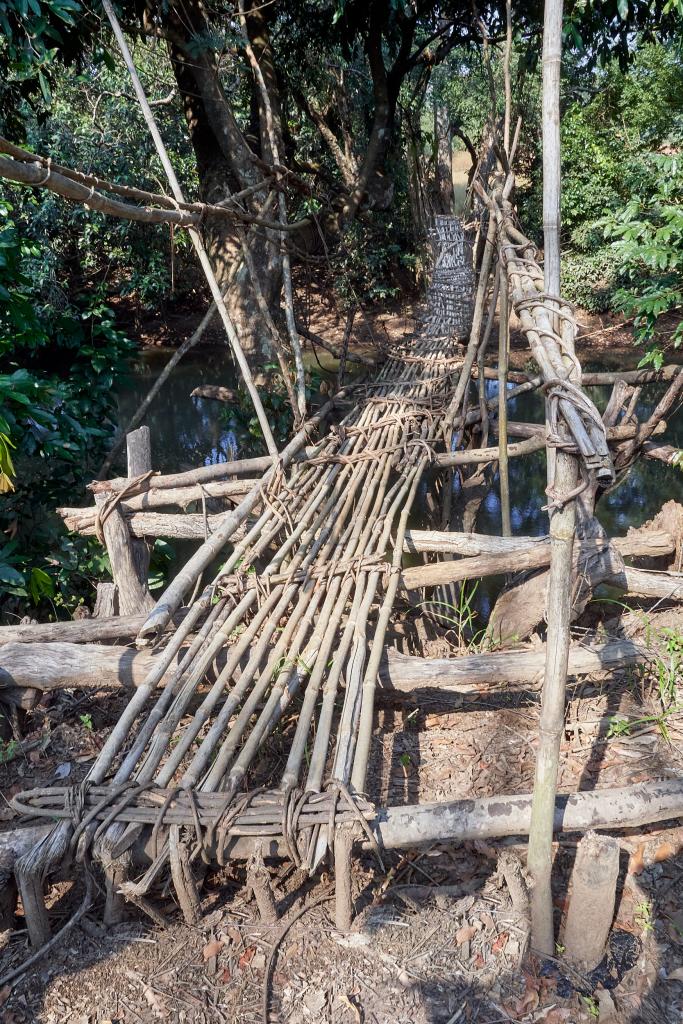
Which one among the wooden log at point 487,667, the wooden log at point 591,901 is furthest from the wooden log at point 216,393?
the wooden log at point 591,901

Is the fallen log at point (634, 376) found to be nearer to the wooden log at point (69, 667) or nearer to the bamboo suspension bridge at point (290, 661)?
the bamboo suspension bridge at point (290, 661)

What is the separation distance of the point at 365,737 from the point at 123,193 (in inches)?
69.7

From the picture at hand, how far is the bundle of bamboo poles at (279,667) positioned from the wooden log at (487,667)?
12 centimetres

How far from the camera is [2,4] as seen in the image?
121 inches

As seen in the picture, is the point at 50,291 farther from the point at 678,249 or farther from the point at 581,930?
the point at 581,930

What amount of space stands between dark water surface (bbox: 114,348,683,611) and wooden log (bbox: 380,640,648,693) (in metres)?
2.37

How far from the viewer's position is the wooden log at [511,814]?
5.26ft

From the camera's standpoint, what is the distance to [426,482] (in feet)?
16.3

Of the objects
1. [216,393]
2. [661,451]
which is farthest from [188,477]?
[661,451]

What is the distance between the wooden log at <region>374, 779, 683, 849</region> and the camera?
1603 millimetres

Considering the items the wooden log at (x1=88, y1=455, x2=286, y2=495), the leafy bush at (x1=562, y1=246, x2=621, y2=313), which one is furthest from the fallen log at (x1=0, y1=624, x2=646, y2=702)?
the leafy bush at (x1=562, y1=246, x2=621, y2=313)

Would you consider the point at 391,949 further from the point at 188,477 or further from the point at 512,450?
the point at 512,450

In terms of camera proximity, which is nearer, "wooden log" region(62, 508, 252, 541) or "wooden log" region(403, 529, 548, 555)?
"wooden log" region(403, 529, 548, 555)

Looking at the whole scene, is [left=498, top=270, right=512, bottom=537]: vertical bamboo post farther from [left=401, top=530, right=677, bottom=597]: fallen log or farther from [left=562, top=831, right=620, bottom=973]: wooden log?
[left=562, top=831, right=620, bottom=973]: wooden log
